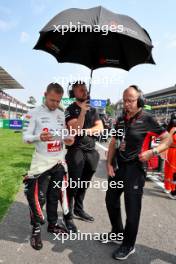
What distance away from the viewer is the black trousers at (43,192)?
12.5 ft

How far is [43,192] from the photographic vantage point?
3885 mm

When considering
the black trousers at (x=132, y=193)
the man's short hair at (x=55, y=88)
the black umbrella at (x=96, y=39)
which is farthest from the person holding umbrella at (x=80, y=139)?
the black trousers at (x=132, y=193)

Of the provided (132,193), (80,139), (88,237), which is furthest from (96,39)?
(88,237)

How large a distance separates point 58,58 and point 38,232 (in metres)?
2.59

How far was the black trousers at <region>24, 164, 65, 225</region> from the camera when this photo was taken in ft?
12.5

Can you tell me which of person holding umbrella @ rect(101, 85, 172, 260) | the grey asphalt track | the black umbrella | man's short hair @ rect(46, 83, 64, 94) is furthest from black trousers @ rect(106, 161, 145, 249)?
the black umbrella

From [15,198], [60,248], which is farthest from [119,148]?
[15,198]

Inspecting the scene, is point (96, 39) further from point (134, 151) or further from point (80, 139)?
point (134, 151)

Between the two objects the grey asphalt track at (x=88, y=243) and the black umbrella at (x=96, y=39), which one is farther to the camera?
the black umbrella at (x=96, y=39)

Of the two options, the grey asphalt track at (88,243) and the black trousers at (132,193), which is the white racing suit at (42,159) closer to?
the grey asphalt track at (88,243)

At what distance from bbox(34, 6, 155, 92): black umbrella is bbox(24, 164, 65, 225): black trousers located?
1.73 metres

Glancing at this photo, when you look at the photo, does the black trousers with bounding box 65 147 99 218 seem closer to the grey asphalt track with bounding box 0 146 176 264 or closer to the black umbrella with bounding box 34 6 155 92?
the grey asphalt track with bounding box 0 146 176 264

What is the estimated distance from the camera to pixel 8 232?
13.4 ft

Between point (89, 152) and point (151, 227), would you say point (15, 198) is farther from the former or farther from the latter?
point (151, 227)
